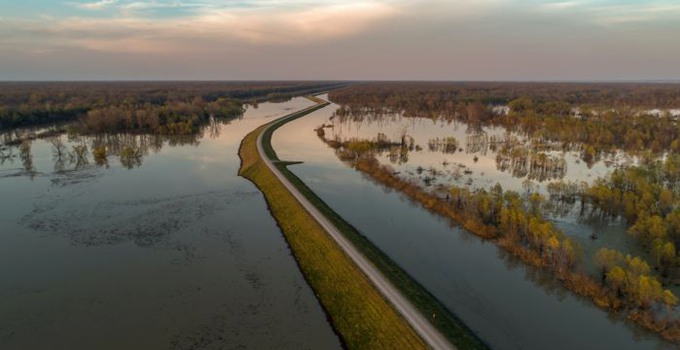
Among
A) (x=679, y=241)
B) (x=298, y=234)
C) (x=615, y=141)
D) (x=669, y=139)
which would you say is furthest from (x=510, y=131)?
(x=298, y=234)

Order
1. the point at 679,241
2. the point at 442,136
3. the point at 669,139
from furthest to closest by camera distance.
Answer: the point at 442,136
the point at 669,139
the point at 679,241

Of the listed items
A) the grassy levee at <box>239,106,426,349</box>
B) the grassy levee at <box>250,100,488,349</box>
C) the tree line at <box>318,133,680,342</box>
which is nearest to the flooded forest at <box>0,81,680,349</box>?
the tree line at <box>318,133,680,342</box>

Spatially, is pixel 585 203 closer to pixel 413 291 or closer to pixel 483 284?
pixel 483 284

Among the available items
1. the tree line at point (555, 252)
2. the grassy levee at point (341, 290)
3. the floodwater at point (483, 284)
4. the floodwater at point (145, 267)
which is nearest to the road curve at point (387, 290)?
the grassy levee at point (341, 290)

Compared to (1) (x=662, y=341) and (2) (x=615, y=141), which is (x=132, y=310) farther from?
(2) (x=615, y=141)

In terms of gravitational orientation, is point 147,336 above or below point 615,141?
below

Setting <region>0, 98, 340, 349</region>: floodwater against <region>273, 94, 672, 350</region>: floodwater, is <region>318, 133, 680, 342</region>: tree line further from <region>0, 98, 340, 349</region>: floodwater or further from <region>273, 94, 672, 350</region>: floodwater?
<region>0, 98, 340, 349</region>: floodwater
